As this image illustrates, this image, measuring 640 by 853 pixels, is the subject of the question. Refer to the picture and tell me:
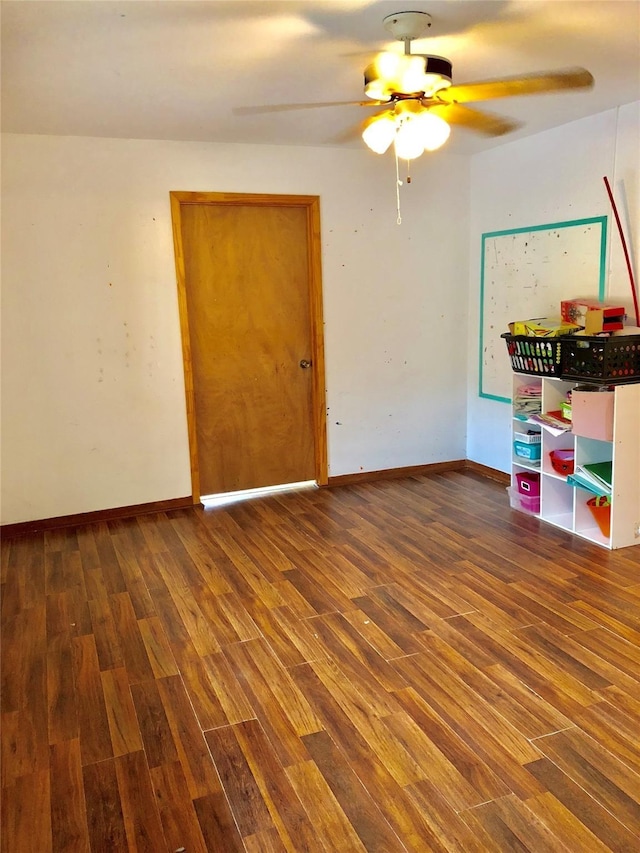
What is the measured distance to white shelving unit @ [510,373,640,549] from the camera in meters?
3.61

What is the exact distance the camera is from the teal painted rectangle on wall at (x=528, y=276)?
4125 mm

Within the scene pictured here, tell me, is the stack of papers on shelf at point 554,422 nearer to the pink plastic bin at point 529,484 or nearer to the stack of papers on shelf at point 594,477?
the stack of papers on shelf at point 594,477

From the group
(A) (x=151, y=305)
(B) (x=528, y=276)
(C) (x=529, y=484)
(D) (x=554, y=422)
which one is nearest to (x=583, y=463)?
(D) (x=554, y=422)

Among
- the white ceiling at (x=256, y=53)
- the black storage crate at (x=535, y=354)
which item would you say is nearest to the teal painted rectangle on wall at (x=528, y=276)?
the black storage crate at (x=535, y=354)

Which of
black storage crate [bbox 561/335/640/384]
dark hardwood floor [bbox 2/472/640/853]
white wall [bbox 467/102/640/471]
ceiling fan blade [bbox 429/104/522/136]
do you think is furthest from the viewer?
white wall [bbox 467/102/640/471]

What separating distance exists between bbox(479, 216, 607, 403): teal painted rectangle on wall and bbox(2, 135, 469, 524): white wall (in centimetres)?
32

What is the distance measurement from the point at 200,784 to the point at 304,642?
2.91 feet

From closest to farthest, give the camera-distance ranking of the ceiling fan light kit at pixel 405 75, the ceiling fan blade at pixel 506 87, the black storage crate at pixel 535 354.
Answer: the ceiling fan light kit at pixel 405 75
the ceiling fan blade at pixel 506 87
the black storage crate at pixel 535 354

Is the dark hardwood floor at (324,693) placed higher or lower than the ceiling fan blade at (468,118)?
lower

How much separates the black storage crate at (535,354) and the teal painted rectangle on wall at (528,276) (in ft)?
1.45

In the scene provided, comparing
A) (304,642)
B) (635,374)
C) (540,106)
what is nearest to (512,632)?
(304,642)

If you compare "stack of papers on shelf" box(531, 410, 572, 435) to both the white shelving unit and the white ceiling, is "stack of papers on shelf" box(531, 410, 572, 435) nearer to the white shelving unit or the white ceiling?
the white shelving unit

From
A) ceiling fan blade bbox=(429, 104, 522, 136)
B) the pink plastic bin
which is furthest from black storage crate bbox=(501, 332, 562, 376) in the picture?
ceiling fan blade bbox=(429, 104, 522, 136)

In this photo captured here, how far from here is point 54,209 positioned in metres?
4.18
